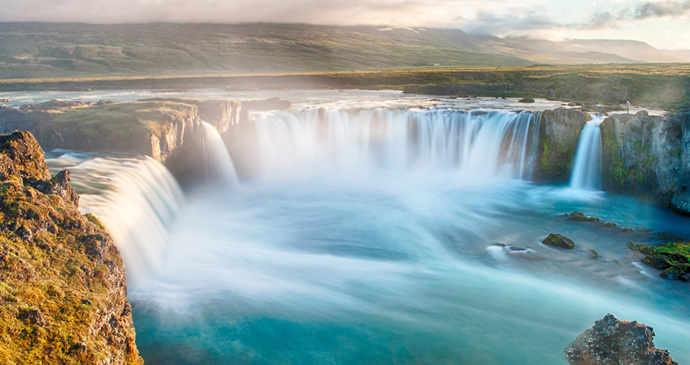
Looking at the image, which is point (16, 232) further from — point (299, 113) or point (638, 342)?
point (299, 113)

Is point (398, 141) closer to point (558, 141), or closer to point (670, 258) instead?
point (558, 141)

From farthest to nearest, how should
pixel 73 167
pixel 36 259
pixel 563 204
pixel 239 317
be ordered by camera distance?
pixel 563 204
pixel 73 167
pixel 239 317
pixel 36 259

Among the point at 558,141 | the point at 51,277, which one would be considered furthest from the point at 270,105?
the point at 51,277

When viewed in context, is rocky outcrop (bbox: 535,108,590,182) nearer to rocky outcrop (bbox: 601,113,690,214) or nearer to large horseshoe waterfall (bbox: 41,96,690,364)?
large horseshoe waterfall (bbox: 41,96,690,364)

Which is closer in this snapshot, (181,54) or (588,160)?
(588,160)

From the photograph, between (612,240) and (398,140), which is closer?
(612,240)

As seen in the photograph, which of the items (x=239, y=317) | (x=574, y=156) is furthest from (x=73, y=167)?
(x=574, y=156)

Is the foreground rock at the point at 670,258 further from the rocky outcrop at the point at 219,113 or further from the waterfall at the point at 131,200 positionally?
the rocky outcrop at the point at 219,113

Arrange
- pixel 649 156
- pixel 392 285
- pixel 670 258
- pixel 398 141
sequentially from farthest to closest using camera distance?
pixel 398 141
pixel 649 156
pixel 670 258
pixel 392 285
